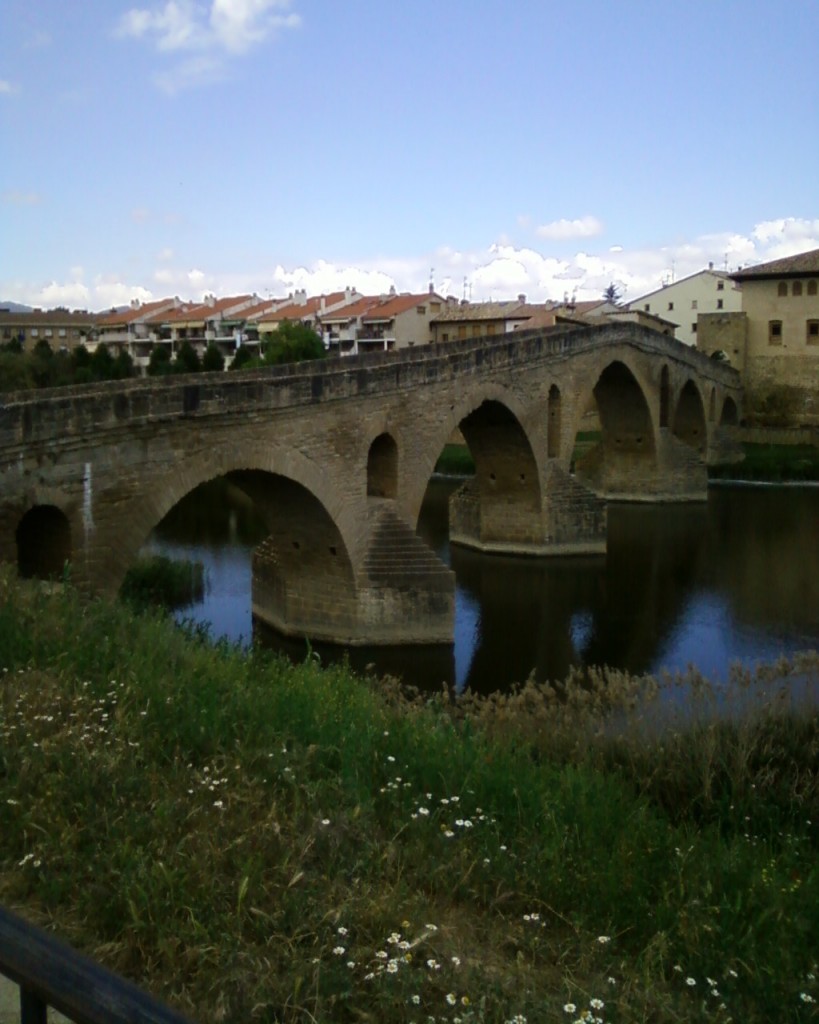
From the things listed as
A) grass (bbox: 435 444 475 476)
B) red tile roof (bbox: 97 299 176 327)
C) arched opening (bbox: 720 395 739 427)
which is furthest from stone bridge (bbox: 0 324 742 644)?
red tile roof (bbox: 97 299 176 327)

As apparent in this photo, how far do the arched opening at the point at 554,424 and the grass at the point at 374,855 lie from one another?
1597 centimetres

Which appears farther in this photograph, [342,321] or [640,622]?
[342,321]

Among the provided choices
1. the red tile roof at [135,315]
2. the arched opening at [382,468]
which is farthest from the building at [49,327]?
the arched opening at [382,468]

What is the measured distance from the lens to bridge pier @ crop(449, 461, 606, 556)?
2058 cm

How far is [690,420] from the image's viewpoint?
110 feet

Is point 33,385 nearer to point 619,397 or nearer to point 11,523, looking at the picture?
point 619,397

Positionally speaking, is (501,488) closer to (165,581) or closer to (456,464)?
(165,581)

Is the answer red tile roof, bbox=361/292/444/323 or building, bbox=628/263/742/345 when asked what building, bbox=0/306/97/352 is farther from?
building, bbox=628/263/742/345

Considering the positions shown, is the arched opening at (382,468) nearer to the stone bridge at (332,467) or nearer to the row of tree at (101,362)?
the stone bridge at (332,467)

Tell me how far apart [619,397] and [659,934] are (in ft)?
84.5

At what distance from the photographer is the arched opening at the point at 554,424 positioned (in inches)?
845

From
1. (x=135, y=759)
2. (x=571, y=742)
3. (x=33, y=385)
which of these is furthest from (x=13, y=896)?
(x=33, y=385)

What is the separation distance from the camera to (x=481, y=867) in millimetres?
3613

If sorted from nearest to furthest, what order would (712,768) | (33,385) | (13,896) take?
(13,896) < (712,768) < (33,385)
